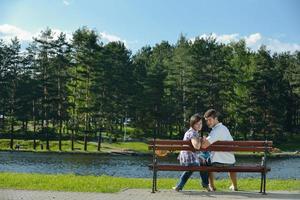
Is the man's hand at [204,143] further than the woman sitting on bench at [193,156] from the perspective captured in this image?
No

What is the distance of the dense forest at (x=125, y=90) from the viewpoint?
2618 inches

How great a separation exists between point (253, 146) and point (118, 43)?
65.3 metres

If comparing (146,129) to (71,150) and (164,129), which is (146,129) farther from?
(71,150)

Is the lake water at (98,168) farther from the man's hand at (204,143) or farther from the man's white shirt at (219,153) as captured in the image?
the man's hand at (204,143)

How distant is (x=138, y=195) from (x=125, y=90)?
2314 inches

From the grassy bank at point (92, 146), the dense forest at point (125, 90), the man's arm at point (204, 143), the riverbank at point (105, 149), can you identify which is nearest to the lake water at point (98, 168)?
the riverbank at point (105, 149)

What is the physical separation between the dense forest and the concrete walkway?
52.7 metres

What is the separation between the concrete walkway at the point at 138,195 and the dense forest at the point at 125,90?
52658 mm

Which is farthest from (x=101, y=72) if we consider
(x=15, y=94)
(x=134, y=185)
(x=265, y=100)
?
(x=134, y=185)

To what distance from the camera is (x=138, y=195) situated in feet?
37.1

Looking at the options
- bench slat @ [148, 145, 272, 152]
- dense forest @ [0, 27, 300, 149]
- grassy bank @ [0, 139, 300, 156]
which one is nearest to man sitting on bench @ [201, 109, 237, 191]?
bench slat @ [148, 145, 272, 152]

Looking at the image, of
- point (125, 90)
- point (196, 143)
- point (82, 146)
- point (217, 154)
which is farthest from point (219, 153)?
point (125, 90)

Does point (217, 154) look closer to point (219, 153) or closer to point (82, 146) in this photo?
point (219, 153)

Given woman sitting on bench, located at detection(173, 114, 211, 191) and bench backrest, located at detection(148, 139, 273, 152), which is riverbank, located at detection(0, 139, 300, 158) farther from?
bench backrest, located at detection(148, 139, 273, 152)
